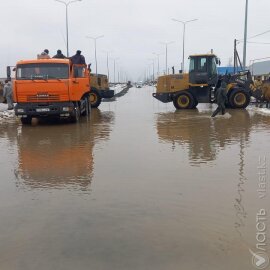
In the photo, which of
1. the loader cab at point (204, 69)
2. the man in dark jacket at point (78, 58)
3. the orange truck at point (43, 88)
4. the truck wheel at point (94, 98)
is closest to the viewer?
the orange truck at point (43, 88)

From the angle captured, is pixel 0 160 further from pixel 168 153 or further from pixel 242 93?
pixel 242 93

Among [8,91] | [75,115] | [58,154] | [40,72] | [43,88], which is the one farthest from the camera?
[8,91]

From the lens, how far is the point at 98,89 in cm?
2727

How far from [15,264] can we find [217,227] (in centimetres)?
239

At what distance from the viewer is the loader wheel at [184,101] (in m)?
22.8

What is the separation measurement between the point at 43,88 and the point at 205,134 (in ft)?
21.7

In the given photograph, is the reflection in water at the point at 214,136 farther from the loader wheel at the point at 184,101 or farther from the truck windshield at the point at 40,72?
the loader wheel at the point at 184,101

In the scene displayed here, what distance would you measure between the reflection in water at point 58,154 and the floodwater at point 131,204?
3 centimetres

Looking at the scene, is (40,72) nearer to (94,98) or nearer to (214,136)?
(214,136)

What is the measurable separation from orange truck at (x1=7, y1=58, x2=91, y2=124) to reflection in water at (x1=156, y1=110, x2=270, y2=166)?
3846 mm

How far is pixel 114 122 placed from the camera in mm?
16516

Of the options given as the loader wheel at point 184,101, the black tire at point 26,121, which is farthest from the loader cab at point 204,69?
the black tire at point 26,121

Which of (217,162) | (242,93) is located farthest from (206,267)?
(242,93)

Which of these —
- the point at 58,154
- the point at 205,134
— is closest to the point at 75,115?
the point at 205,134
